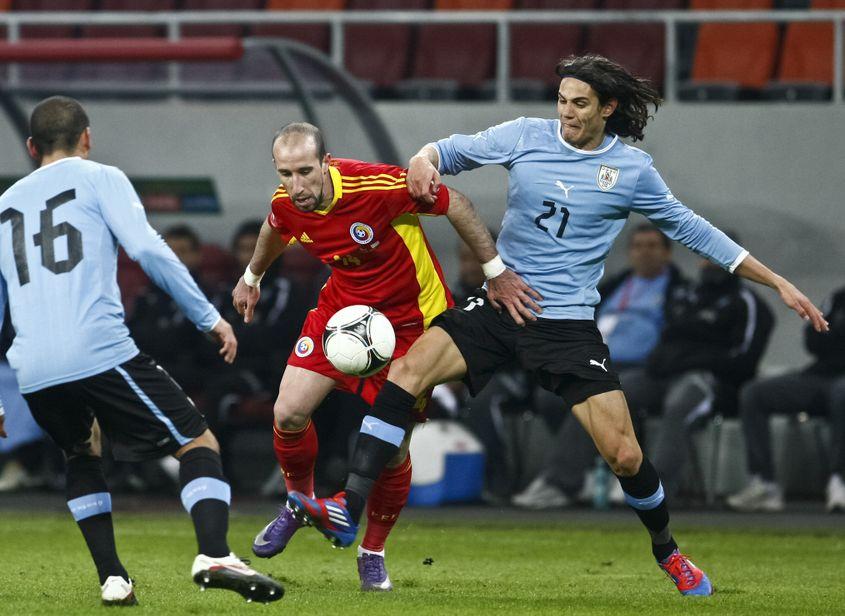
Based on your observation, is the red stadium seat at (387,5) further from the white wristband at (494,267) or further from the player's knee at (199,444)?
the player's knee at (199,444)

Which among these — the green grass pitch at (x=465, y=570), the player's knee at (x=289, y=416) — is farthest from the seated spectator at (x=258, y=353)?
the player's knee at (x=289, y=416)

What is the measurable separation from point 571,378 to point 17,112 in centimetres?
728

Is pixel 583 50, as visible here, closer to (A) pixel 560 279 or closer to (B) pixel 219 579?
(A) pixel 560 279

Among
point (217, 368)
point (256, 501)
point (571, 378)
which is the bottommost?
point (256, 501)

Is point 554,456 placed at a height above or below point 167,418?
below

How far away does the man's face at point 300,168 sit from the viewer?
252 inches

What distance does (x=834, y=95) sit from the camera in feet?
43.6

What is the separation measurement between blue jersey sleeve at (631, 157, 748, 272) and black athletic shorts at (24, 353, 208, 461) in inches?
89.3

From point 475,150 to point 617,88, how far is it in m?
0.67

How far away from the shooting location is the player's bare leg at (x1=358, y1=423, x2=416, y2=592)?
273 inches

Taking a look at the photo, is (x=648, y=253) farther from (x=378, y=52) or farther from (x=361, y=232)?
(x=361, y=232)

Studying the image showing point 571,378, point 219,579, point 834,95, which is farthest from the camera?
point 834,95

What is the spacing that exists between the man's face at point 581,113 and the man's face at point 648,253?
16.2ft

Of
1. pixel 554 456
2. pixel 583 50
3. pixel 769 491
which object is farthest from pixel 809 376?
pixel 583 50
